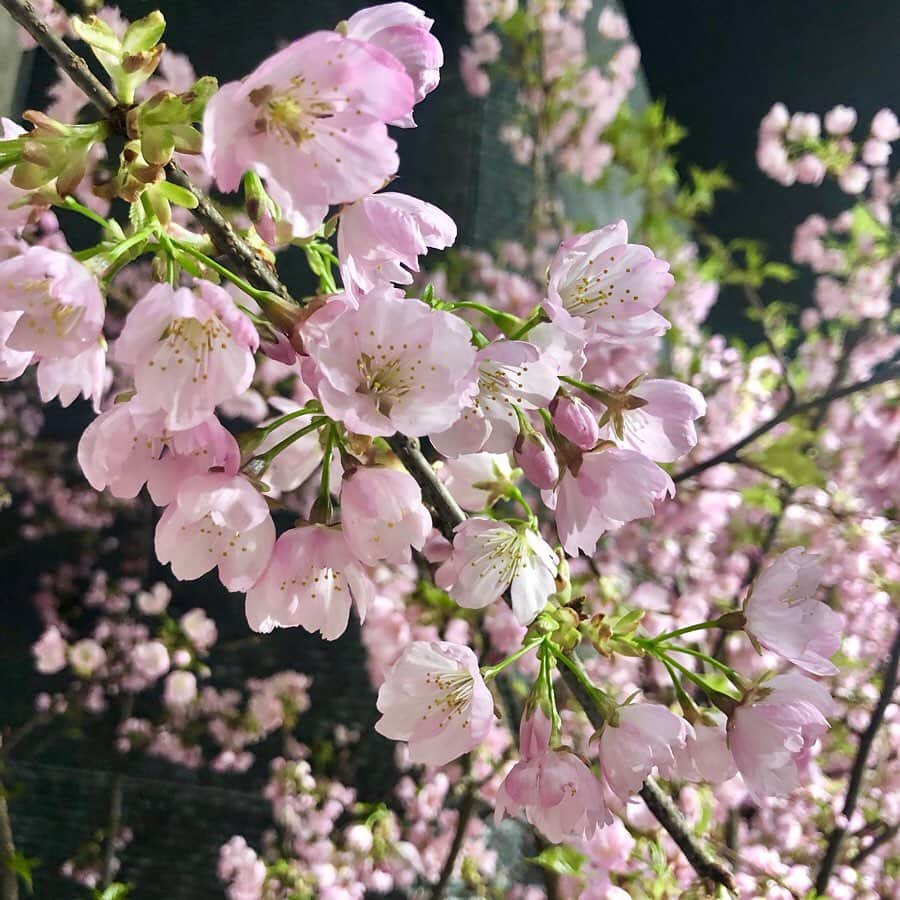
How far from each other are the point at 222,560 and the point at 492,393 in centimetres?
17

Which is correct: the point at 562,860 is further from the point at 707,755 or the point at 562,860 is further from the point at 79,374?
the point at 79,374

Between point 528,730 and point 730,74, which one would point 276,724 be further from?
point 730,74

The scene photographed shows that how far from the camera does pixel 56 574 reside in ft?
6.61

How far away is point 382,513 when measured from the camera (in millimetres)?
361

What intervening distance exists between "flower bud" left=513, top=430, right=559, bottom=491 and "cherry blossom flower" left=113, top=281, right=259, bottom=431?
0.15 m

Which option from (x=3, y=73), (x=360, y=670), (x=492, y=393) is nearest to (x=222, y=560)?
(x=492, y=393)

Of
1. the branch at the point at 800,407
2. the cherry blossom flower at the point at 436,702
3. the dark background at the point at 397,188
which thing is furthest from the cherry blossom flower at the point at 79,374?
the dark background at the point at 397,188

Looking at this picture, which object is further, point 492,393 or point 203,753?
point 203,753

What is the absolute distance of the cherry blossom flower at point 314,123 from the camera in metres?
0.29

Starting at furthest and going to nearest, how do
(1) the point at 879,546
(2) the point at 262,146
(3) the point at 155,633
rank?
(3) the point at 155,633
(1) the point at 879,546
(2) the point at 262,146

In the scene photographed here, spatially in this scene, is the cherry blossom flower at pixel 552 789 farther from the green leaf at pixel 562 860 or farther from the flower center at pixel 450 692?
the green leaf at pixel 562 860

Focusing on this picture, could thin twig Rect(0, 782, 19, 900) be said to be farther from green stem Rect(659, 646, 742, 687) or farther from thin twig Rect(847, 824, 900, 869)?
thin twig Rect(847, 824, 900, 869)

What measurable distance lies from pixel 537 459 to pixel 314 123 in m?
0.19

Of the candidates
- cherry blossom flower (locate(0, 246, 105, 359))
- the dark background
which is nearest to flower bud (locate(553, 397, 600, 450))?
cherry blossom flower (locate(0, 246, 105, 359))
